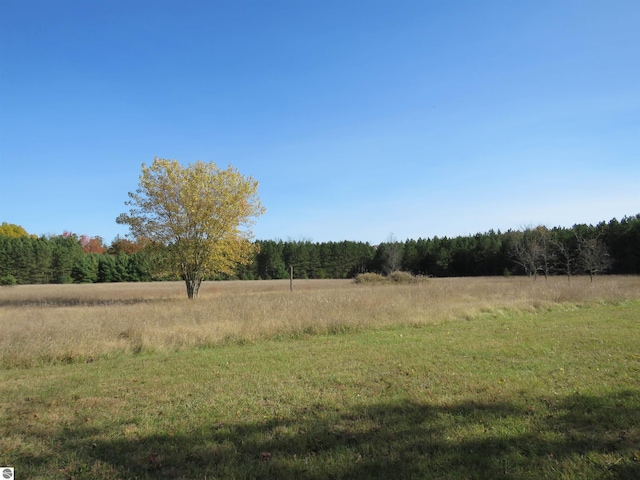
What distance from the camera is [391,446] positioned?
13.1 feet

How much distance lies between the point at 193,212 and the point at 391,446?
21196 millimetres

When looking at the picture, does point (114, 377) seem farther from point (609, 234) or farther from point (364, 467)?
point (609, 234)

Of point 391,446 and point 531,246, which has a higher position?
point 531,246

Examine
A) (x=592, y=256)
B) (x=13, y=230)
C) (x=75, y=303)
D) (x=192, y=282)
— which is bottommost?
(x=75, y=303)

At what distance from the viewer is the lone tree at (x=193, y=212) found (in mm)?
23578

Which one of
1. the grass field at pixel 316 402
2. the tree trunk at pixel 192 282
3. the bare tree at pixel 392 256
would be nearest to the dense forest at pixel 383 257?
the bare tree at pixel 392 256

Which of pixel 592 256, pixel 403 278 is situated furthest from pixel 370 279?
pixel 592 256

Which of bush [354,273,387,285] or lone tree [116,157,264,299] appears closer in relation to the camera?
lone tree [116,157,264,299]

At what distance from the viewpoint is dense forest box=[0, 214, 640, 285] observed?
52250 millimetres

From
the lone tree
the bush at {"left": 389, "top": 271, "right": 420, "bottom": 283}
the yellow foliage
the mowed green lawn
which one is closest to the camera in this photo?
the mowed green lawn

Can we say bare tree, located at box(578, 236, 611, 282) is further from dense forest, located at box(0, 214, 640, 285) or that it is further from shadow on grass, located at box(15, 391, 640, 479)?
shadow on grass, located at box(15, 391, 640, 479)

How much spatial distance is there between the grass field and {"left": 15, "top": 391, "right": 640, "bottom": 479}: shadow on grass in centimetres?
2

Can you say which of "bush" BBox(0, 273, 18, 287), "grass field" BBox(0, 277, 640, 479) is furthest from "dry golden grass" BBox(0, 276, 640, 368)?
"bush" BBox(0, 273, 18, 287)

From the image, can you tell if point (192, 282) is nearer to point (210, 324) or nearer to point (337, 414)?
point (210, 324)
